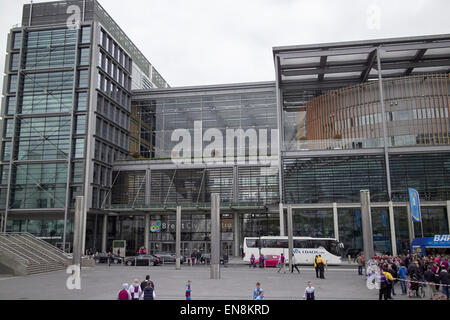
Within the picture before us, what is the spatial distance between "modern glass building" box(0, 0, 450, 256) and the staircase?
38.4 ft

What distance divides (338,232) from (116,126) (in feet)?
113

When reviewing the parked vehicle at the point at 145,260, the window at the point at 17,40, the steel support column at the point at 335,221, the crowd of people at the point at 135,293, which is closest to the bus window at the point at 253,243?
the parked vehicle at the point at 145,260

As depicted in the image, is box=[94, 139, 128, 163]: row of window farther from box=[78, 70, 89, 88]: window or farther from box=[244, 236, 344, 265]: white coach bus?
box=[244, 236, 344, 265]: white coach bus

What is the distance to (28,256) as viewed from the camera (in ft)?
104

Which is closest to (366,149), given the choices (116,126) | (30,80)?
(116,126)

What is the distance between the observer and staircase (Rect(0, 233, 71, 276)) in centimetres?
2831

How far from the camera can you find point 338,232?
44.8 meters

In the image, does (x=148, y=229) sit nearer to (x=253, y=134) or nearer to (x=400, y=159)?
(x=253, y=134)

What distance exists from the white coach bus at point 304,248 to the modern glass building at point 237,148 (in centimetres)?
697

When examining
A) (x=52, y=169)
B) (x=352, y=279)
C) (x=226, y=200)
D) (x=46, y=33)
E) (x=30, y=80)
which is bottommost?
(x=352, y=279)

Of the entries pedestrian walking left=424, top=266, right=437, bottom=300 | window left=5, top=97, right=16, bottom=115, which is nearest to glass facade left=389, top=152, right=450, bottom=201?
pedestrian walking left=424, top=266, right=437, bottom=300

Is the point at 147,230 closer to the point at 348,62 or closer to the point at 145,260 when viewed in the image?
the point at 145,260

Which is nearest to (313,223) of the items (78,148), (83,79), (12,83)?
(78,148)

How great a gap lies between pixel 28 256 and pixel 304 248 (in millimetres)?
25320
